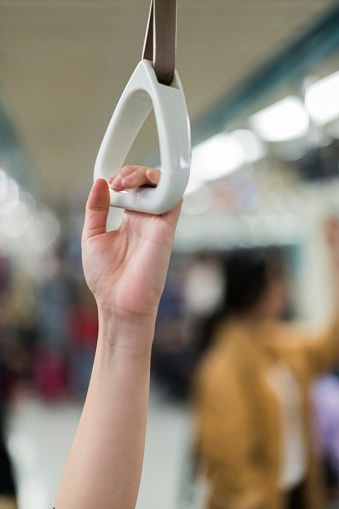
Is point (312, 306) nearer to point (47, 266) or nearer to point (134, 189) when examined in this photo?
point (47, 266)

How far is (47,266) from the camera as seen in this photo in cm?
877

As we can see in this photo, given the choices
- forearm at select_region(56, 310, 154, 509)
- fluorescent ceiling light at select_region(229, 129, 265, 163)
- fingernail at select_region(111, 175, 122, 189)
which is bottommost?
forearm at select_region(56, 310, 154, 509)

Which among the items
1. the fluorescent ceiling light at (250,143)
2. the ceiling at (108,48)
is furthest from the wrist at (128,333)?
the fluorescent ceiling light at (250,143)

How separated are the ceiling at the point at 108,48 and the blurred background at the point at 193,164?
0.02 meters

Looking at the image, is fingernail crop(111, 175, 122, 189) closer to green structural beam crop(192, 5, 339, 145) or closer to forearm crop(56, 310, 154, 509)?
forearm crop(56, 310, 154, 509)

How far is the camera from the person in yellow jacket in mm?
2008

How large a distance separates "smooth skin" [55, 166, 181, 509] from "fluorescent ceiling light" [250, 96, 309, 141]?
3.36 meters

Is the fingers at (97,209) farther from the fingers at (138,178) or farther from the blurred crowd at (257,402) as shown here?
the blurred crowd at (257,402)

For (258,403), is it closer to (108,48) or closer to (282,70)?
(282,70)

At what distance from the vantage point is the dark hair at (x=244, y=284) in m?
2.33

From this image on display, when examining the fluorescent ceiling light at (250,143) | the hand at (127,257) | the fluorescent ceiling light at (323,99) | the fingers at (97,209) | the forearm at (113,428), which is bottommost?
the forearm at (113,428)

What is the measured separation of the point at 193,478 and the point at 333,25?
2.31 metres

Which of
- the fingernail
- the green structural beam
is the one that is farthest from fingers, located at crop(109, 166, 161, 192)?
the green structural beam

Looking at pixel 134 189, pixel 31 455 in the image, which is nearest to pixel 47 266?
pixel 31 455
